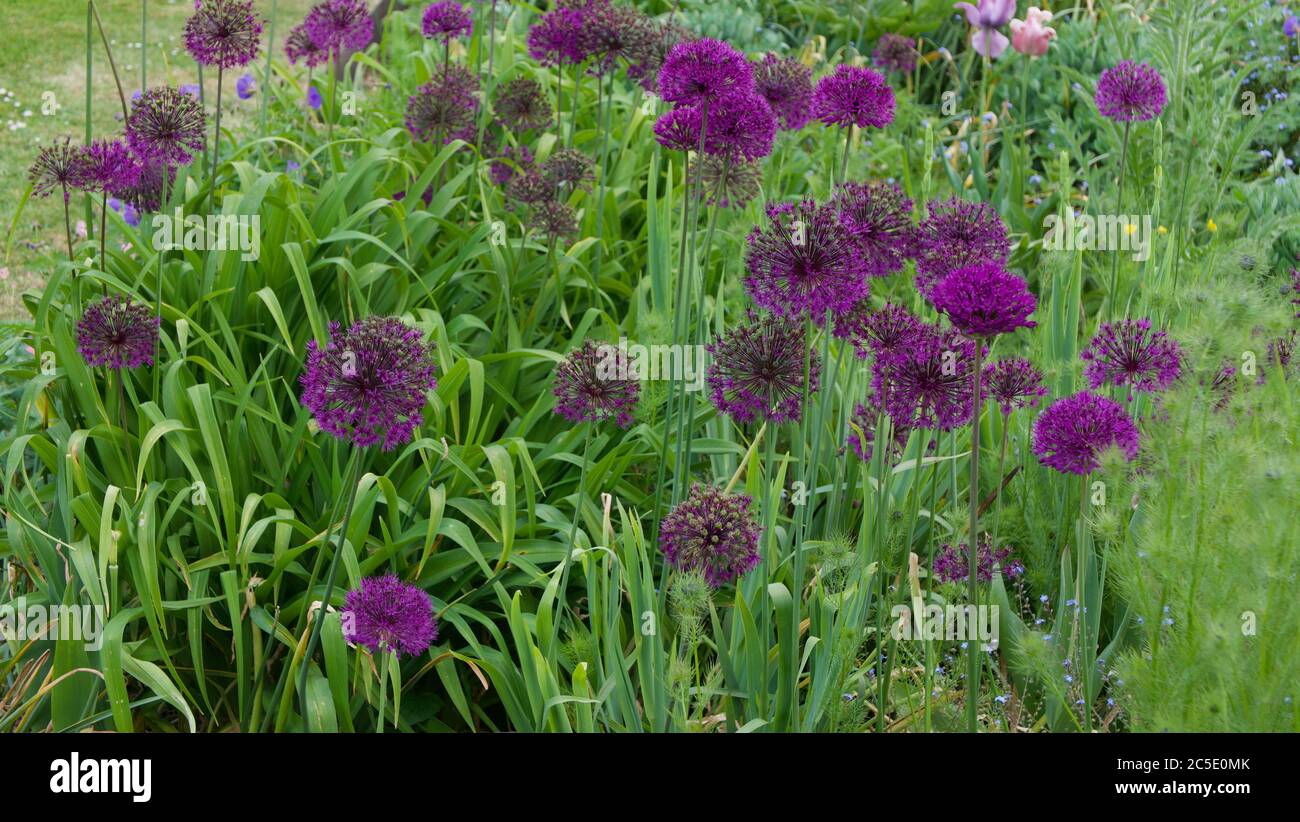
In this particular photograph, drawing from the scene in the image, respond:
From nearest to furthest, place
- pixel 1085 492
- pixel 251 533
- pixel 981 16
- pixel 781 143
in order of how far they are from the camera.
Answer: pixel 1085 492
pixel 251 533
pixel 981 16
pixel 781 143

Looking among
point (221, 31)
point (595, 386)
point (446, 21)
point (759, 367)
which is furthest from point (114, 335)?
point (446, 21)

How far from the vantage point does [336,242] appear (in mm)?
4188

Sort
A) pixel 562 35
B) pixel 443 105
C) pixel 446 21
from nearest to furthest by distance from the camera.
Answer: pixel 562 35
pixel 446 21
pixel 443 105

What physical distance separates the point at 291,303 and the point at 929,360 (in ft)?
8.01

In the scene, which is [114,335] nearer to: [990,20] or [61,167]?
[61,167]

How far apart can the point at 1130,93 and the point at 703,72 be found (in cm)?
181

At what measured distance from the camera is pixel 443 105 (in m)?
4.65

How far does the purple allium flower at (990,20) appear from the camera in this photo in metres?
4.93

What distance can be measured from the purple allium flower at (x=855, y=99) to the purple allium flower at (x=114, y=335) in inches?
71.7

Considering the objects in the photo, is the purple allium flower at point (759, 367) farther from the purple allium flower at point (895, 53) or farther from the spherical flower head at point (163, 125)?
the purple allium flower at point (895, 53)

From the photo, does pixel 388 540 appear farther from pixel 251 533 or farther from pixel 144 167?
pixel 144 167

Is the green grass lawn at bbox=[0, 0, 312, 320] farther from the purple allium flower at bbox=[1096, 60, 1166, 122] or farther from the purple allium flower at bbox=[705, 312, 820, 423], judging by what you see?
the purple allium flower at bbox=[1096, 60, 1166, 122]

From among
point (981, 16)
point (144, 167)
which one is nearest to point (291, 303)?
point (144, 167)

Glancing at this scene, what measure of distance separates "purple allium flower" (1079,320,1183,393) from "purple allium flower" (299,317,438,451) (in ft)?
5.07
